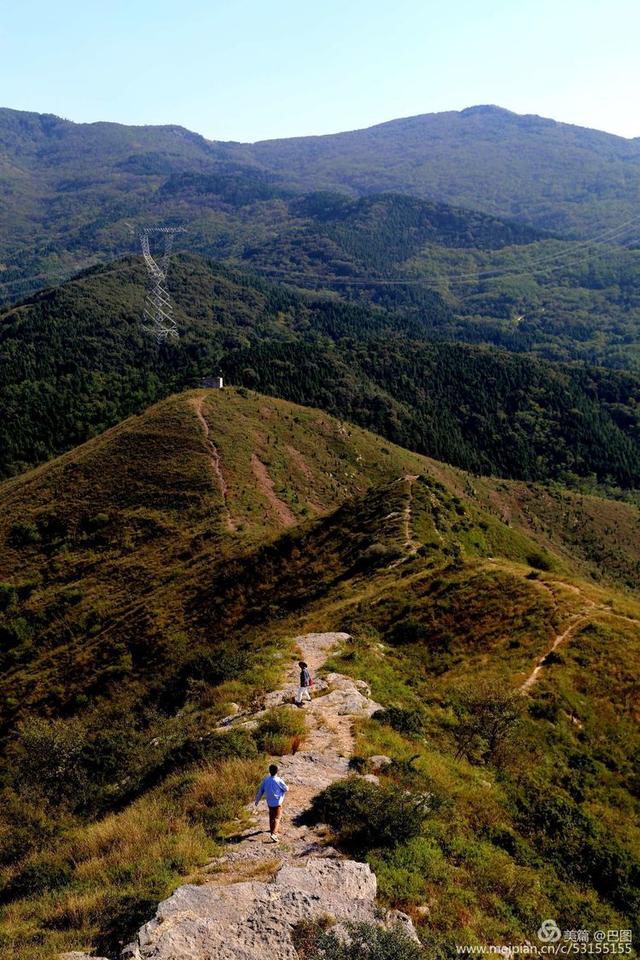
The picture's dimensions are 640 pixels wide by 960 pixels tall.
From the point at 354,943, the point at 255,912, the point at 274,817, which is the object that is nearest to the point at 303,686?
the point at 274,817

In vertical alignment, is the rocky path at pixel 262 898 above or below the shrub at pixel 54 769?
above

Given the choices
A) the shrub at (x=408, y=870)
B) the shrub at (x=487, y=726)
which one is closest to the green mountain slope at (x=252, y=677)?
the shrub at (x=408, y=870)

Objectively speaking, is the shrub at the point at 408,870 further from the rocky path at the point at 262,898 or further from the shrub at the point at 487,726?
the shrub at the point at 487,726

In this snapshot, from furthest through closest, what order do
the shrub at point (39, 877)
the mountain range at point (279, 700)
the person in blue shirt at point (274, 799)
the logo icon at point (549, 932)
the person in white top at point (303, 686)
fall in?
the person in white top at point (303, 686), the person in blue shirt at point (274, 799), the shrub at point (39, 877), the mountain range at point (279, 700), the logo icon at point (549, 932)

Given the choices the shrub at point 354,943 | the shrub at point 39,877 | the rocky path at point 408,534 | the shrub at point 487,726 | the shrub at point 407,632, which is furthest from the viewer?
the rocky path at point 408,534

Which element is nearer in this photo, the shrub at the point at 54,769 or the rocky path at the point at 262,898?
the rocky path at the point at 262,898

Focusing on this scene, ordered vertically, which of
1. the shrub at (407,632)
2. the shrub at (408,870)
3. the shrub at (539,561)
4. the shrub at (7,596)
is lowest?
the shrub at (7,596)

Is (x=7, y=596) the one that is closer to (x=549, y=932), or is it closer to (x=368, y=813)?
(x=368, y=813)
